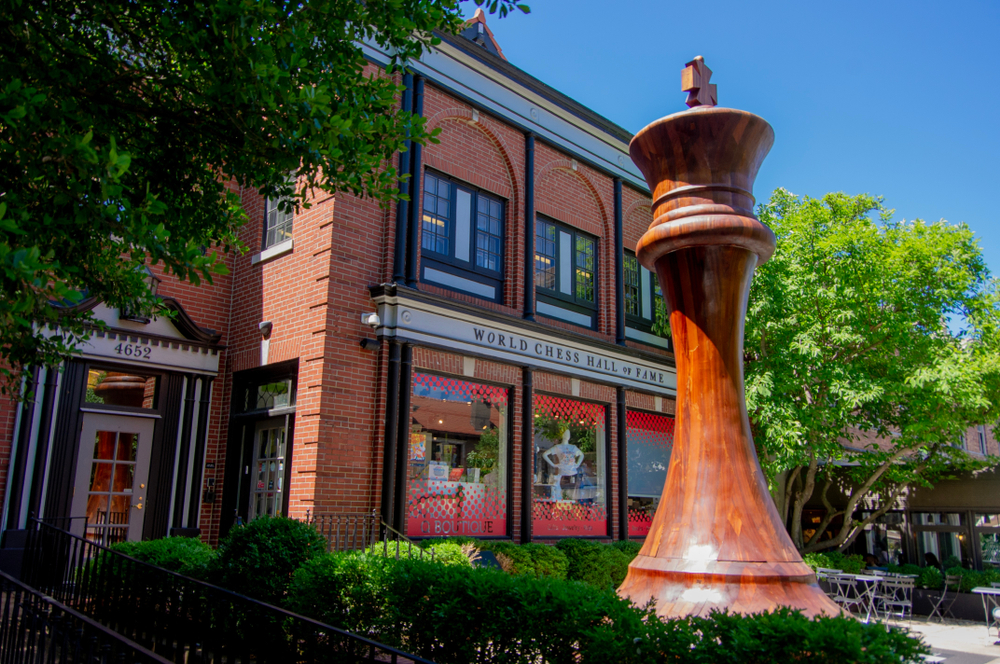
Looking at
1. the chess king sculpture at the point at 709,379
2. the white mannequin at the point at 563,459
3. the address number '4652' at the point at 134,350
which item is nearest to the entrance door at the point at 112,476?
the address number '4652' at the point at 134,350

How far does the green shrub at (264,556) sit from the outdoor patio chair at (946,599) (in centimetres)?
1238

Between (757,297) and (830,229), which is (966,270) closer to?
(830,229)

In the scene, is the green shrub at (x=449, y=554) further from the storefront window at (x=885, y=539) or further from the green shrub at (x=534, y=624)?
the storefront window at (x=885, y=539)

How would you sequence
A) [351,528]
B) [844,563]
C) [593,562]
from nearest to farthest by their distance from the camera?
[351,528] → [593,562] → [844,563]

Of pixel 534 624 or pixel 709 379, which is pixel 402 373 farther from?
pixel 709 379

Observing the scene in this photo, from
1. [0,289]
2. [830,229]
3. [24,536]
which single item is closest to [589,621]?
[0,289]

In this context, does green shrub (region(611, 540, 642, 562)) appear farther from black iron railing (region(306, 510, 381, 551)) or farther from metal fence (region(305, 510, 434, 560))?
black iron railing (region(306, 510, 381, 551))

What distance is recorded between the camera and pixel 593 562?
35.9 feet

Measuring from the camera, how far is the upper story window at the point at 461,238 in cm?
1118

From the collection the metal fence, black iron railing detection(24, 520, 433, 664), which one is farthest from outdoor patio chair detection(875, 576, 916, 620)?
black iron railing detection(24, 520, 433, 664)

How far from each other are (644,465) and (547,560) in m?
4.31

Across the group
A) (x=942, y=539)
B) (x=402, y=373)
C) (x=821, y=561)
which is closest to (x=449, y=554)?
(x=402, y=373)

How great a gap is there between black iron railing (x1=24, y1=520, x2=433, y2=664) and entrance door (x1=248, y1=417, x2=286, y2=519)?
2.55m

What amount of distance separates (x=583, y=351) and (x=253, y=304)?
18.4ft
